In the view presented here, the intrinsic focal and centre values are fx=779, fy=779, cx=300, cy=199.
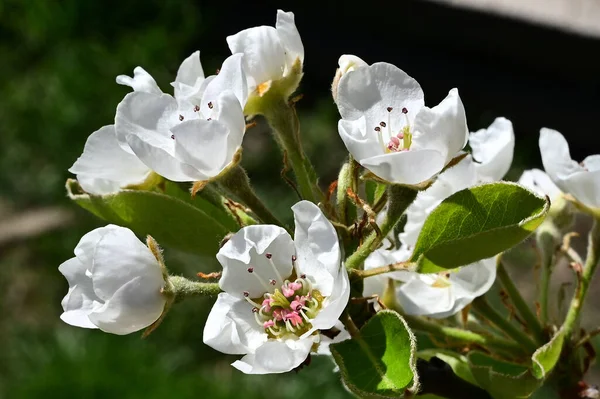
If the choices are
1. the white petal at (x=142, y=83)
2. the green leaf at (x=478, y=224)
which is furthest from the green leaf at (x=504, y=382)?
the white petal at (x=142, y=83)

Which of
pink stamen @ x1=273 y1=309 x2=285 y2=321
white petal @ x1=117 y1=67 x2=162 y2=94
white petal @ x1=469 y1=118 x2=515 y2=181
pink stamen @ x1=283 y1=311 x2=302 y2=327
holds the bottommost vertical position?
pink stamen @ x1=273 y1=309 x2=285 y2=321

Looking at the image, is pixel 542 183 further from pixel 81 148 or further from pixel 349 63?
pixel 81 148

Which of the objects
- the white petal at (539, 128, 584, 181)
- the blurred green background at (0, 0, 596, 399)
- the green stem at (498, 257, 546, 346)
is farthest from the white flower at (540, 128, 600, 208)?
the blurred green background at (0, 0, 596, 399)

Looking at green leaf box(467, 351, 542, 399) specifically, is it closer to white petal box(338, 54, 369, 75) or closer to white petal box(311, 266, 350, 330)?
white petal box(311, 266, 350, 330)

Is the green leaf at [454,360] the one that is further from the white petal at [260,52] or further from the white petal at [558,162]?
the white petal at [260,52]

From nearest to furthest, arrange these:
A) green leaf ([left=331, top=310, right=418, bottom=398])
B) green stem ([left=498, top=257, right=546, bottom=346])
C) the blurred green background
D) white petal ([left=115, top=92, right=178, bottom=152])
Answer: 1. green leaf ([left=331, top=310, right=418, bottom=398])
2. white petal ([left=115, top=92, right=178, bottom=152])
3. green stem ([left=498, top=257, right=546, bottom=346])
4. the blurred green background

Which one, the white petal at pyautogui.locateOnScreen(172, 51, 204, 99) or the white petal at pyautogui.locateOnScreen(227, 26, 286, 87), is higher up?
the white petal at pyautogui.locateOnScreen(227, 26, 286, 87)
